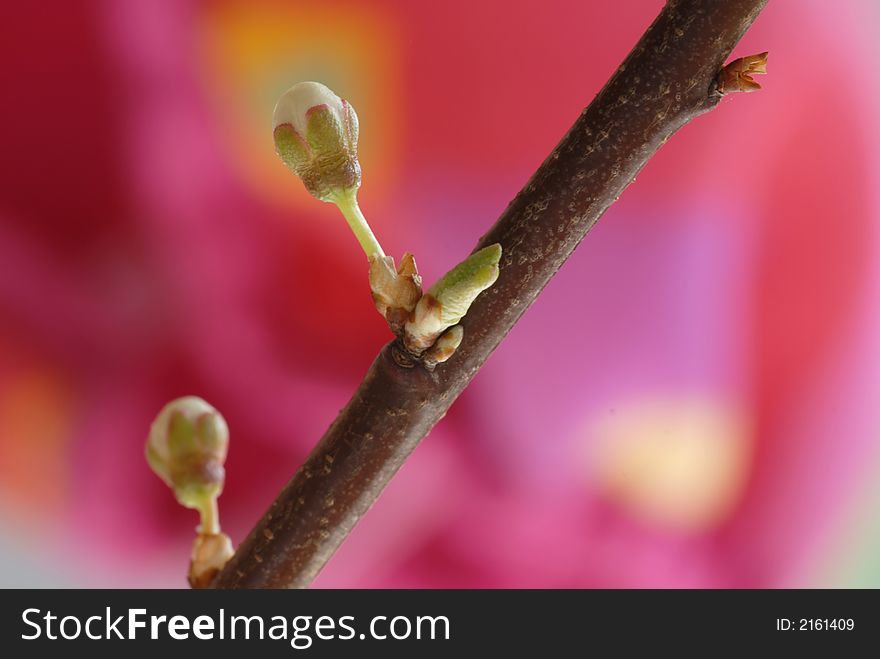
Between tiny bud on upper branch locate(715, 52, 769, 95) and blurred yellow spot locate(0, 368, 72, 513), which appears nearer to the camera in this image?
tiny bud on upper branch locate(715, 52, 769, 95)

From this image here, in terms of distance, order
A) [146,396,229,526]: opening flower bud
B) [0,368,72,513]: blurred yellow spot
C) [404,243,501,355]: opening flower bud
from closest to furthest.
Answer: [404,243,501,355]: opening flower bud, [146,396,229,526]: opening flower bud, [0,368,72,513]: blurred yellow spot

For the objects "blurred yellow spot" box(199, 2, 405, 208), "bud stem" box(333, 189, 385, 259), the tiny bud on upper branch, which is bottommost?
"bud stem" box(333, 189, 385, 259)

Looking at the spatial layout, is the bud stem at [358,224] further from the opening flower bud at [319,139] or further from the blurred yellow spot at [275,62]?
the blurred yellow spot at [275,62]

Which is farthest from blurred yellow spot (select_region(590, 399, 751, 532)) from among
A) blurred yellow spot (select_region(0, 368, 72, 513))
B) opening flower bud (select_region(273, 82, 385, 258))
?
opening flower bud (select_region(273, 82, 385, 258))

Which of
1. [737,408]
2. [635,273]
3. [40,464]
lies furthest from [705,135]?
[40,464]

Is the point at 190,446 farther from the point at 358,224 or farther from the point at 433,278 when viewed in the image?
the point at 433,278

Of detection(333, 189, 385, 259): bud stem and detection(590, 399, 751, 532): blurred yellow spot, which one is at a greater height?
detection(590, 399, 751, 532): blurred yellow spot

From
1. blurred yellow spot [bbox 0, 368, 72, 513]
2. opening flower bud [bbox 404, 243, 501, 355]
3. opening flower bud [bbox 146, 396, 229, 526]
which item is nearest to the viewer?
opening flower bud [bbox 404, 243, 501, 355]

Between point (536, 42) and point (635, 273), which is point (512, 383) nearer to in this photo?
point (635, 273)

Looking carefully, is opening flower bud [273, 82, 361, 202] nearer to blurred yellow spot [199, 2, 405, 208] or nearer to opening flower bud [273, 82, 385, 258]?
opening flower bud [273, 82, 385, 258]
